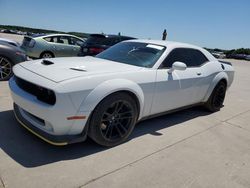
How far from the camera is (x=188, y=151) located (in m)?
3.60

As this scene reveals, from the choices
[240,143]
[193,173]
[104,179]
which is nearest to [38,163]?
[104,179]

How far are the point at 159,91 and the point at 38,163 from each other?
6.61ft

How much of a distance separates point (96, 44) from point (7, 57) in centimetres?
394

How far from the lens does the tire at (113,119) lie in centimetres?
314

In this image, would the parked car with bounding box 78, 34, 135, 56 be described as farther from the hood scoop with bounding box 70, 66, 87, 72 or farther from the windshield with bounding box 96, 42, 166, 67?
the hood scoop with bounding box 70, 66, 87, 72

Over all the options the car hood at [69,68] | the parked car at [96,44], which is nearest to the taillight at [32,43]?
the parked car at [96,44]

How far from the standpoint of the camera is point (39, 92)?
305cm

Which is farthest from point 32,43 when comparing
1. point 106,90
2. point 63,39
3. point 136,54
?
point 106,90

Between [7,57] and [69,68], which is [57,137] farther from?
[7,57]

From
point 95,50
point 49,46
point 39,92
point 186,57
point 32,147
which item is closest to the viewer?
point 39,92

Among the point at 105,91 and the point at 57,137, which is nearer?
the point at 57,137

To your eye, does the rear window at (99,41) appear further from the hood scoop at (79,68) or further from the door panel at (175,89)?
the hood scoop at (79,68)

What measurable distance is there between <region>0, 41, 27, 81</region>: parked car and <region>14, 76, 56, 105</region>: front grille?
3324 millimetres

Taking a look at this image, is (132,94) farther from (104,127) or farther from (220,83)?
(220,83)
